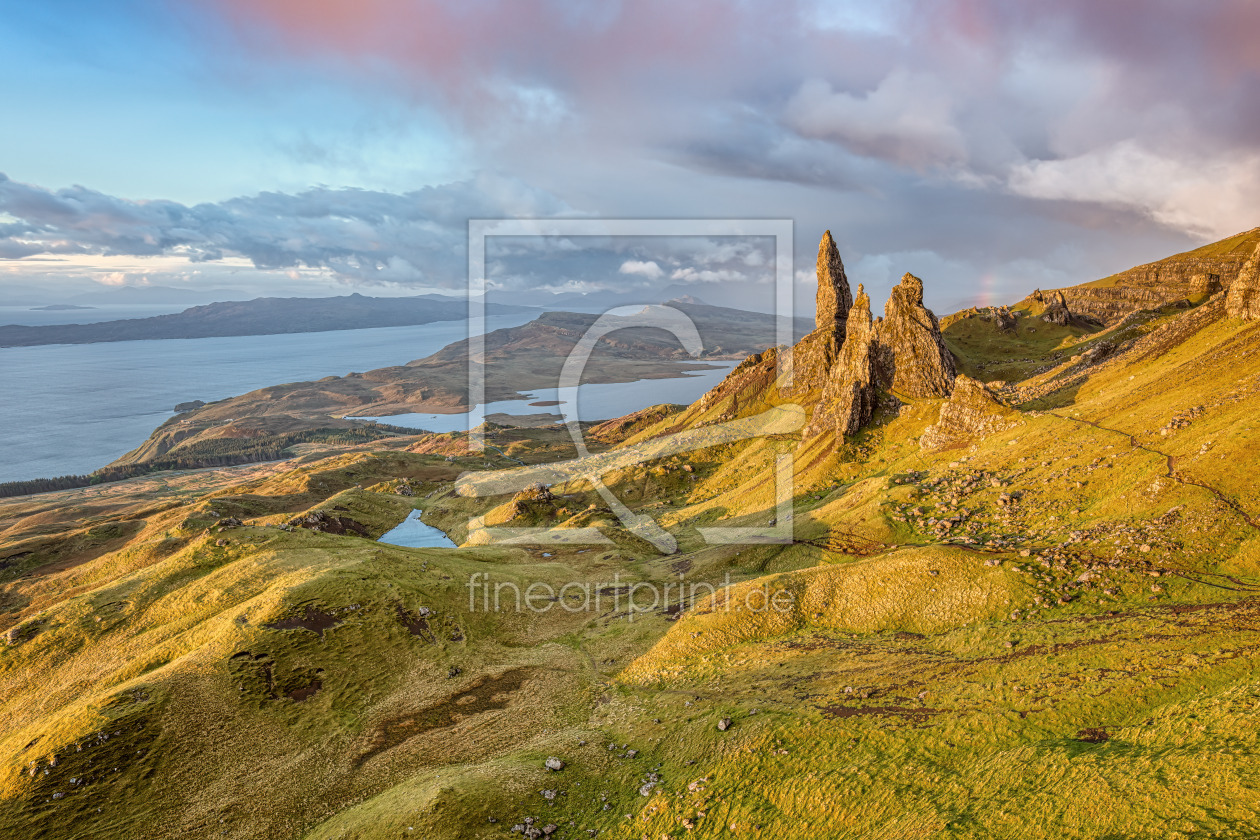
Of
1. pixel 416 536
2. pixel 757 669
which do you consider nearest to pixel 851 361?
pixel 757 669

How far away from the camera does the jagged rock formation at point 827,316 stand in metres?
149

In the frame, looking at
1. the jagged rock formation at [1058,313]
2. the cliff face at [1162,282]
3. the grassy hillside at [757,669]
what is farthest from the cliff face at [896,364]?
the cliff face at [1162,282]

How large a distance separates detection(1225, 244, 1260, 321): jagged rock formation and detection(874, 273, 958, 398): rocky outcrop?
40.8 m

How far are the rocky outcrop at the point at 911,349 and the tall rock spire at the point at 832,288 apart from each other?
28237mm

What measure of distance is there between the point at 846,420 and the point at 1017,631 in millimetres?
69017

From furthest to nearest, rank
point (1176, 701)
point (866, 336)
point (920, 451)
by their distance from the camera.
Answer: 1. point (866, 336)
2. point (920, 451)
3. point (1176, 701)

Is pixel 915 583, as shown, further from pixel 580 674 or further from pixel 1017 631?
pixel 580 674

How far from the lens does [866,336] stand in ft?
402

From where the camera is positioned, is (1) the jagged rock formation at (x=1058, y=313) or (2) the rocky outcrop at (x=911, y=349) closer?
(2) the rocky outcrop at (x=911, y=349)

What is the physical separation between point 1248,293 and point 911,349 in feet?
156

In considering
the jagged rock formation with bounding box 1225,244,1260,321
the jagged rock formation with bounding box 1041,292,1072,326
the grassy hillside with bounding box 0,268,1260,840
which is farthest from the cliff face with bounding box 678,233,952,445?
the jagged rock formation with bounding box 1225,244,1260,321

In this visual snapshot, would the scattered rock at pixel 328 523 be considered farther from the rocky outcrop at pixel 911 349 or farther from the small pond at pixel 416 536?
the rocky outcrop at pixel 911 349

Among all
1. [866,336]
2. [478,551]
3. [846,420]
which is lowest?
[478,551]

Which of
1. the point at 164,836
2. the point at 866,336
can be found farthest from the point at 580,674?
the point at 866,336
